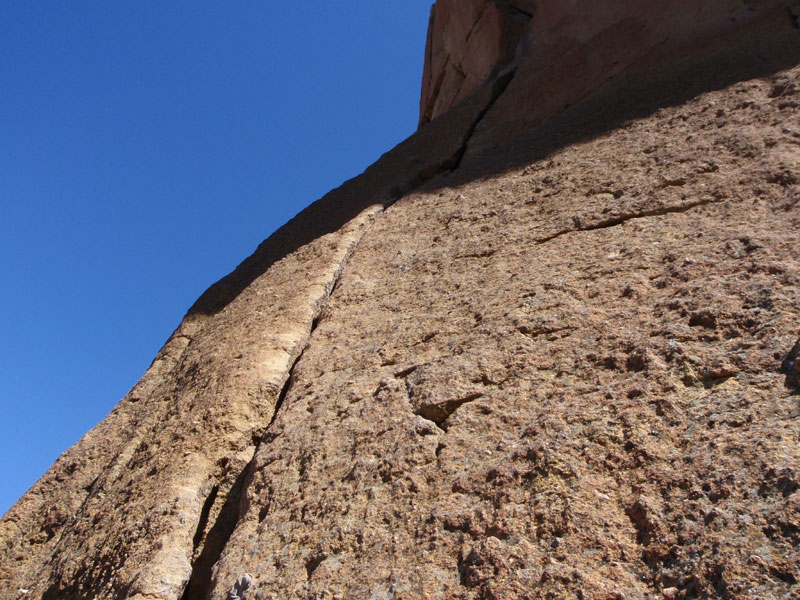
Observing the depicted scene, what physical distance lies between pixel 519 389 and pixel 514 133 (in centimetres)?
321

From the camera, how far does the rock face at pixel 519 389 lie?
5.90 ft

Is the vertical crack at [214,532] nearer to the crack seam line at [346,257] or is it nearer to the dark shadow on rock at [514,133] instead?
the crack seam line at [346,257]

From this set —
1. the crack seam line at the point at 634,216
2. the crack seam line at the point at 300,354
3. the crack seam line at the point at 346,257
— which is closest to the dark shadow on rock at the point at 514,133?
the crack seam line at the point at 346,257

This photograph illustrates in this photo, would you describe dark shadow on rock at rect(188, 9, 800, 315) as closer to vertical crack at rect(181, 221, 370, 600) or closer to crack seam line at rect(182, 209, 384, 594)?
crack seam line at rect(182, 209, 384, 594)

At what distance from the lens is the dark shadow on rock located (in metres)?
4.18

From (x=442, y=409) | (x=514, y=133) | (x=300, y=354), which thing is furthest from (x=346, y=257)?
(x=442, y=409)

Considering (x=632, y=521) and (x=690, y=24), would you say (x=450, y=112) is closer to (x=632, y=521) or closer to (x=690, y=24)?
(x=690, y=24)

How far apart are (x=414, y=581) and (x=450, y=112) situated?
16.7 ft

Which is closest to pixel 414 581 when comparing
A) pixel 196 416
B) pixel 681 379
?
pixel 681 379

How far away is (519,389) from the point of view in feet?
7.88

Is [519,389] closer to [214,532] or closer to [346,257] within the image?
[214,532]

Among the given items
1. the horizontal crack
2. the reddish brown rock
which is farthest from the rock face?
Result: the reddish brown rock

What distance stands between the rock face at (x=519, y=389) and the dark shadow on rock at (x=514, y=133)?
36 millimetres

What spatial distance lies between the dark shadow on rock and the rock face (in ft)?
0.12
